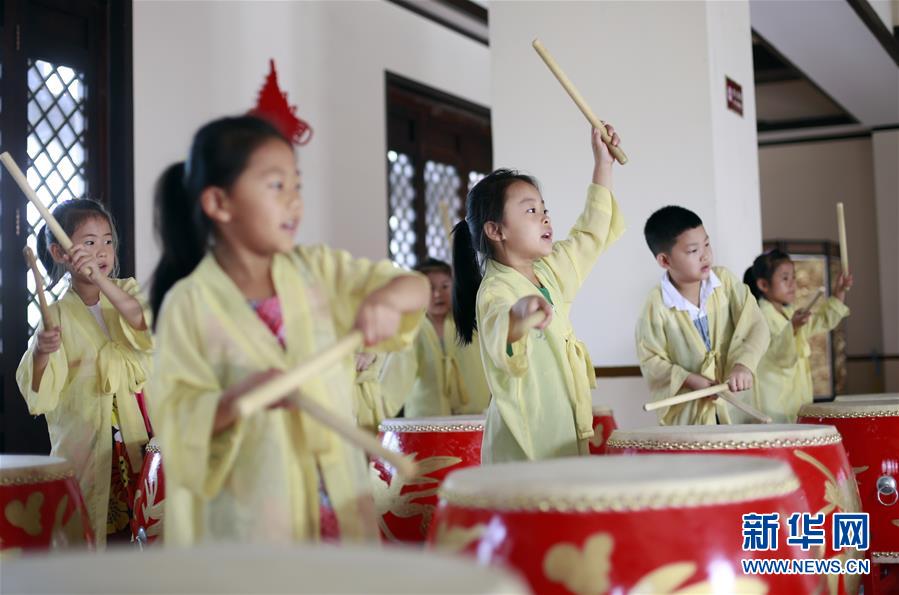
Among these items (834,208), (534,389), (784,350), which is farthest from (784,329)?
(834,208)

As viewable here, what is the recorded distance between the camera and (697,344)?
10.7 feet

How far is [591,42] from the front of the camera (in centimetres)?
454

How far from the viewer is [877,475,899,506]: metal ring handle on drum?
2742mm

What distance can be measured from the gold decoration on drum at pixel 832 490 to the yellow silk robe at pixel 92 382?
166 cm

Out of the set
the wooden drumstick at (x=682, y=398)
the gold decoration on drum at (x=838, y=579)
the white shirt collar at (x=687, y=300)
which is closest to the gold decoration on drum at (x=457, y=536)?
the gold decoration on drum at (x=838, y=579)

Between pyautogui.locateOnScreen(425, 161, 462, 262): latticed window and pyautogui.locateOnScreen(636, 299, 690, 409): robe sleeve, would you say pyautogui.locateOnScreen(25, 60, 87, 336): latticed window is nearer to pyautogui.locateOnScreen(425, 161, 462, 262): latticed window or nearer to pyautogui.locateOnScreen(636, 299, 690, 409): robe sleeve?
pyautogui.locateOnScreen(636, 299, 690, 409): robe sleeve

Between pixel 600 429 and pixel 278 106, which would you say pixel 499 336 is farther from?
pixel 278 106

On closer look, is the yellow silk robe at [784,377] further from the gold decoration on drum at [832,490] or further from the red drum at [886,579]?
the gold decoration on drum at [832,490]

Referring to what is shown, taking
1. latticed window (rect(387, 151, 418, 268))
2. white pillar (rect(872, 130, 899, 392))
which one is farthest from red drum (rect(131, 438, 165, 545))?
white pillar (rect(872, 130, 899, 392))

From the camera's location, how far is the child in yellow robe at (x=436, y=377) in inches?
169

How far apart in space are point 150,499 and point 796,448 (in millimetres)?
1529

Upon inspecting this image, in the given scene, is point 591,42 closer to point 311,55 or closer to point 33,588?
point 311,55

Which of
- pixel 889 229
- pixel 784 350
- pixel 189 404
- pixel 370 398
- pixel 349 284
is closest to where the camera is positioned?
pixel 189 404

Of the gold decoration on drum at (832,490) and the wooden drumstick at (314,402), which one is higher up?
the wooden drumstick at (314,402)
